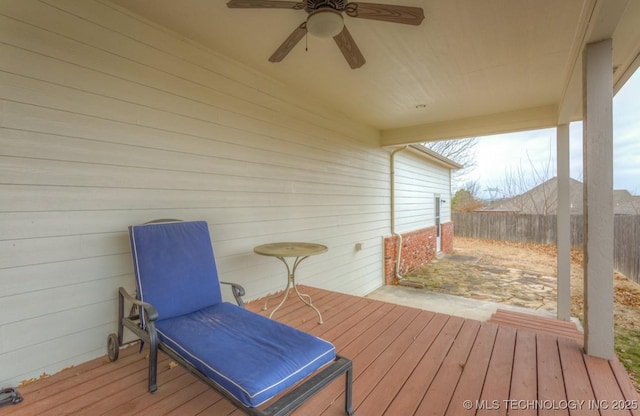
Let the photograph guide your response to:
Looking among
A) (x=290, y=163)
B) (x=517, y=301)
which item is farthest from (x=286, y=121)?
(x=517, y=301)

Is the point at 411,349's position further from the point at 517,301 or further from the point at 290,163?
the point at 517,301

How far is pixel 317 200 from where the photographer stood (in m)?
4.50

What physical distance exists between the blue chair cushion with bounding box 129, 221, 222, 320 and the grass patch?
456cm

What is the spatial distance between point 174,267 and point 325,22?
2.08 m

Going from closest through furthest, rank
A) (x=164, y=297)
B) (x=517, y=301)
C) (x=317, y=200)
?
(x=164, y=297)
(x=317, y=200)
(x=517, y=301)

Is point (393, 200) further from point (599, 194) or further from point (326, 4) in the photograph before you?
point (326, 4)

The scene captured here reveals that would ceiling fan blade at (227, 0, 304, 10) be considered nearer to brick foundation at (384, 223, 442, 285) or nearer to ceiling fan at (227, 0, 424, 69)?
ceiling fan at (227, 0, 424, 69)

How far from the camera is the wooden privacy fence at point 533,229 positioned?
630cm

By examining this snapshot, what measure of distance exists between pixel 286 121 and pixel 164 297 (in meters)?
2.62

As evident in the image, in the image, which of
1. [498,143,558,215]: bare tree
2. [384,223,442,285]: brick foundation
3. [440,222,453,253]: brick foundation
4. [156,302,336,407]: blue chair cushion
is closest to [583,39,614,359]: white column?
[156,302,336,407]: blue chair cushion

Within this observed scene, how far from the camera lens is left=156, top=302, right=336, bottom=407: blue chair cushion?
142 centimetres

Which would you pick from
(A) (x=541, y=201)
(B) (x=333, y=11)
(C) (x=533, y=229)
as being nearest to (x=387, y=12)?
(B) (x=333, y=11)

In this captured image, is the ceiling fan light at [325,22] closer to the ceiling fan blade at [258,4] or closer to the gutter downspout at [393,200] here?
the ceiling fan blade at [258,4]

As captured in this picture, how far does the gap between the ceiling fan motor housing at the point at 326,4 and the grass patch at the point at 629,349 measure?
4.67 m
